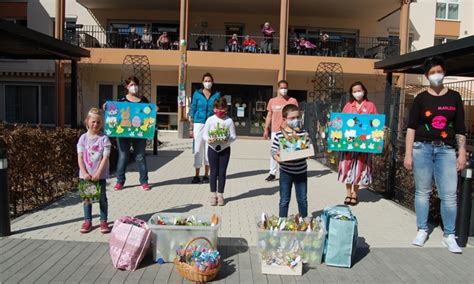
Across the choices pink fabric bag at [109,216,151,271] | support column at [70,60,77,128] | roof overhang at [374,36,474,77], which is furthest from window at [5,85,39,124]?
pink fabric bag at [109,216,151,271]

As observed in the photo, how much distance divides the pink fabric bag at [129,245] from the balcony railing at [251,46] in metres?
18.4

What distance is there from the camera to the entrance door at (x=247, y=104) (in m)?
23.7

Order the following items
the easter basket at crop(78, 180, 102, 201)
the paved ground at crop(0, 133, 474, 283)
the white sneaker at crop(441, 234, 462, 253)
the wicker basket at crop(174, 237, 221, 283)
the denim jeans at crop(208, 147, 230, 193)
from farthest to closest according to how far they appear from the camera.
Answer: the denim jeans at crop(208, 147, 230, 193) < the easter basket at crop(78, 180, 102, 201) < the white sneaker at crop(441, 234, 462, 253) < the paved ground at crop(0, 133, 474, 283) < the wicker basket at crop(174, 237, 221, 283)

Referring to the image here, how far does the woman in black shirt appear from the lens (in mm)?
5094

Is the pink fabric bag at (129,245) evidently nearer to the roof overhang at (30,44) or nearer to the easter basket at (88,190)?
the easter basket at (88,190)

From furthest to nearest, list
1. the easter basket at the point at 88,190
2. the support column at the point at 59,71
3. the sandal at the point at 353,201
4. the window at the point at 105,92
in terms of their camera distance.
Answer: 1. the window at the point at 105,92
2. the support column at the point at 59,71
3. the sandal at the point at 353,201
4. the easter basket at the point at 88,190

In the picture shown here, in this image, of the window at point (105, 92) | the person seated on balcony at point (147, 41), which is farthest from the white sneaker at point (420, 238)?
the window at point (105, 92)

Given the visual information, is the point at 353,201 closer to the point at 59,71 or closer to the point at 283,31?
the point at 283,31

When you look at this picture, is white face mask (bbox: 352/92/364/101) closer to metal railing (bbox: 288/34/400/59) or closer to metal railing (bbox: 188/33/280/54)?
metal railing (bbox: 188/33/280/54)

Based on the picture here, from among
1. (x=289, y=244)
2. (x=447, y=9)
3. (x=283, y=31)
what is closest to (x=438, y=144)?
(x=289, y=244)

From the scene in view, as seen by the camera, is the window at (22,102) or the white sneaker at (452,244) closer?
the white sneaker at (452,244)

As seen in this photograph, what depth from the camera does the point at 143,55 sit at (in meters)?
21.1

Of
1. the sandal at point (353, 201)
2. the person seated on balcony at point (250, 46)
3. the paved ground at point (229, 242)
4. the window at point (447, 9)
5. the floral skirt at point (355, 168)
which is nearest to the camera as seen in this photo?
the paved ground at point (229, 242)

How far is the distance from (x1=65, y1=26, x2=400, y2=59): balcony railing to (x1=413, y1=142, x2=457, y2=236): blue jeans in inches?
679
